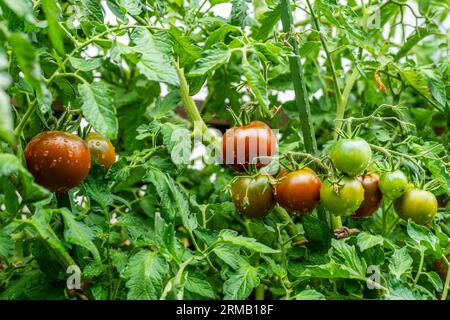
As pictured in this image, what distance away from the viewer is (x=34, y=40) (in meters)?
0.86

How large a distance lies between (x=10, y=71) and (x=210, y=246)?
342 mm

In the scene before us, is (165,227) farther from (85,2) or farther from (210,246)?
(85,2)

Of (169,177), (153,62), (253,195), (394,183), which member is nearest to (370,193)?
(394,183)

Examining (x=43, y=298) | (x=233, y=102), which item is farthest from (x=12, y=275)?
(x=233, y=102)

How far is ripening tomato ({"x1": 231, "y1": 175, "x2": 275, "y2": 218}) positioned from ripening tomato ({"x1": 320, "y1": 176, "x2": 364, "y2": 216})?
85mm

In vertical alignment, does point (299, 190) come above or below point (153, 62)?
below

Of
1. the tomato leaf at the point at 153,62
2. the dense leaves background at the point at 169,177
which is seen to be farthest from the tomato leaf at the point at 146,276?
the tomato leaf at the point at 153,62

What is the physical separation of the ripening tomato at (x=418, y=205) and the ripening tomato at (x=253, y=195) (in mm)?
200

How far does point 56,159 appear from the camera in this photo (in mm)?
807

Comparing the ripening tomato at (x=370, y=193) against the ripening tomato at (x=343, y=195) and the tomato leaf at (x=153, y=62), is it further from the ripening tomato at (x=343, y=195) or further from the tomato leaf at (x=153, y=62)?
the tomato leaf at (x=153, y=62)

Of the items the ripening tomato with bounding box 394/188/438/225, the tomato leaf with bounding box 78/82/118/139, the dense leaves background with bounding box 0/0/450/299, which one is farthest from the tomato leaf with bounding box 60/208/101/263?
the ripening tomato with bounding box 394/188/438/225

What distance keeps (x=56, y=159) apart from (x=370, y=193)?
0.47 meters

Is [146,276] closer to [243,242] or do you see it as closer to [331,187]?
[243,242]

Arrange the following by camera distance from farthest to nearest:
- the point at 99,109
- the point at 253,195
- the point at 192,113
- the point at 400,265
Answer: the point at 192,113, the point at 253,195, the point at 400,265, the point at 99,109
